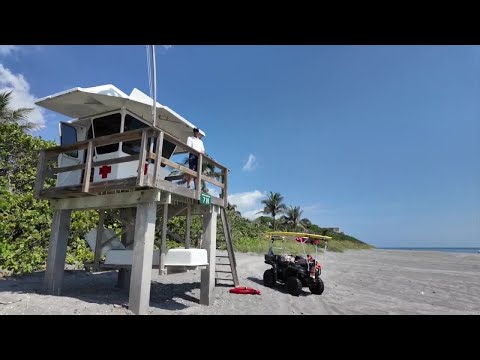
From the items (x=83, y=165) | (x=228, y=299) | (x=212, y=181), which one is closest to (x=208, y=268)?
(x=228, y=299)

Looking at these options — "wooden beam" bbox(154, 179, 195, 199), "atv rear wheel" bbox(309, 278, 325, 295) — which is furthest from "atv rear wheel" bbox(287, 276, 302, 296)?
"wooden beam" bbox(154, 179, 195, 199)

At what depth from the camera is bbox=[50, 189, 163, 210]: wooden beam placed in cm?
720

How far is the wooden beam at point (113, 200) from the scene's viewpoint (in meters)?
7.20

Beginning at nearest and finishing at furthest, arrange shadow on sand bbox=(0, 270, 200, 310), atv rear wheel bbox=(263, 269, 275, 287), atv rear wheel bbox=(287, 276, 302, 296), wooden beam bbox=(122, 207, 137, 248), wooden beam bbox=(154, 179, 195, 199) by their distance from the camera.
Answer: wooden beam bbox=(154, 179, 195, 199)
shadow on sand bbox=(0, 270, 200, 310)
wooden beam bbox=(122, 207, 137, 248)
atv rear wheel bbox=(287, 276, 302, 296)
atv rear wheel bbox=(263, 269, 275, 287)

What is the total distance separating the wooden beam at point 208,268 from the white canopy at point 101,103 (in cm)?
326

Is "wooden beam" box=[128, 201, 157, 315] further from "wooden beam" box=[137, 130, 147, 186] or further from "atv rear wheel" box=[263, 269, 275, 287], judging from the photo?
"atv rear wheel" box=[263, 269, 275, 287]

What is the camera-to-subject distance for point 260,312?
849 centimetres

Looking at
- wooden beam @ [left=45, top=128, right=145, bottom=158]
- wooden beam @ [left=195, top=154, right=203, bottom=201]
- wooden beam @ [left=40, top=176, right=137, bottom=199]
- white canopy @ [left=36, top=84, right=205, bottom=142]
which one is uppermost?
white canopy @ [left=36, top=84, right=205, bottom=142]

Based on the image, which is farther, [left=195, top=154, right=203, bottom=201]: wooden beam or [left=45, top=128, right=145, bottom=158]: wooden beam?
[left=195, top=154, right=203, bottom=201]: wooden beam

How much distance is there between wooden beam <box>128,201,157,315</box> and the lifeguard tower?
0.02 metres

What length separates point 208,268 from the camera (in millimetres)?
9008

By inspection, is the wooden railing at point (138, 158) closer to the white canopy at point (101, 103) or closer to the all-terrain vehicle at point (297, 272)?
the white canopy at point (101, 103)
